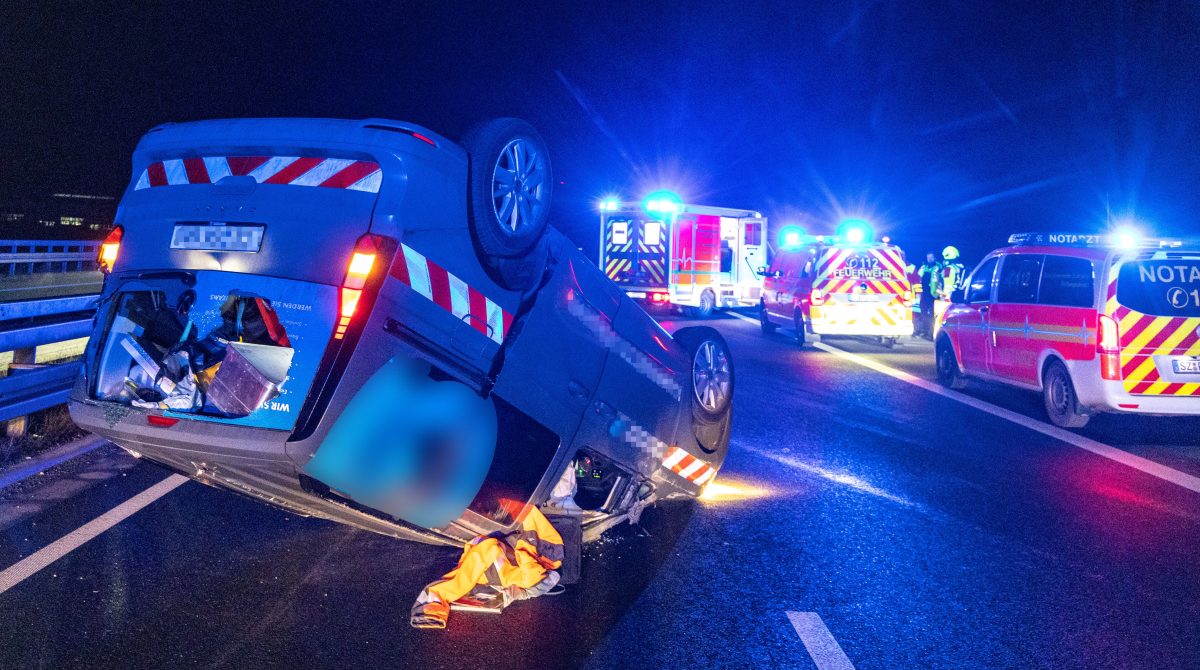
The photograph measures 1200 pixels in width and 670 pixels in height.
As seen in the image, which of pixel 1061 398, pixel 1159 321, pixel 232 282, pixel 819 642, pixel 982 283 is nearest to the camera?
pixel 232 282

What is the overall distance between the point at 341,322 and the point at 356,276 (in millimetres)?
165

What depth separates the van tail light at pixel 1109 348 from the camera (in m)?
8.55

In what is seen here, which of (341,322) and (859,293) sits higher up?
(341,322)

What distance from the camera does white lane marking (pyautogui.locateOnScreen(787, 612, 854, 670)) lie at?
375 centimetres

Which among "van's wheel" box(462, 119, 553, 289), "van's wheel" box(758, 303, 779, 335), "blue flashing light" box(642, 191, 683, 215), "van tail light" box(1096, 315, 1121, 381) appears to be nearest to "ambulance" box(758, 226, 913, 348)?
"van's wheel" box(758, 303, 779, 335)

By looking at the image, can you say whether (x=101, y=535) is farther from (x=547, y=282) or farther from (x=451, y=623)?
(x=547, y=282)

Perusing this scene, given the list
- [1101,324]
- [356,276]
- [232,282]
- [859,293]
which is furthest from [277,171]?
[859,293]

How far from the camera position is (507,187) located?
3.97 m

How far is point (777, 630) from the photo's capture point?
13.4 ft

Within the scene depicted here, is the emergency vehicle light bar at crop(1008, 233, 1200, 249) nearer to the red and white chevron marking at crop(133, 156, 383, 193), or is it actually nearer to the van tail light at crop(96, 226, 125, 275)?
the red and white chevron marking at crop(133, 156, 383, 193)

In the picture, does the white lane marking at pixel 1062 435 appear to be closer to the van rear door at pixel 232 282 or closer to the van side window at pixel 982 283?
the van side window at pixel 982 283

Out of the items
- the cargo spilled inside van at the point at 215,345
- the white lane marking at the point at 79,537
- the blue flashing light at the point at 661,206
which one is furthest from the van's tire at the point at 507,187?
the blue flashing light at the point at 661,206

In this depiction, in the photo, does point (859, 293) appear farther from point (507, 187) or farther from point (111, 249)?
point (111, 249)

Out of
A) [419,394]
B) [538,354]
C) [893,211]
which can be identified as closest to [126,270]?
[419,394]
